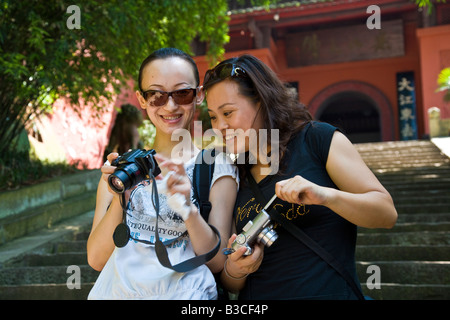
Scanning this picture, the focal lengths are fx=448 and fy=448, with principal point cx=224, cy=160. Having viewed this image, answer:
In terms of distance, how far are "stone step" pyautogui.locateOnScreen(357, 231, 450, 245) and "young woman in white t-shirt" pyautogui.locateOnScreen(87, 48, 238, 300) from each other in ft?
8.17

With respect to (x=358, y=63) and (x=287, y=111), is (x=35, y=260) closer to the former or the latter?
(x=287, y=111)

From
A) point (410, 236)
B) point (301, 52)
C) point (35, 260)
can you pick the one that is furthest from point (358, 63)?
point (35, 260)

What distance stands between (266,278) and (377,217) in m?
0.44

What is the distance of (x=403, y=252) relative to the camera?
349 centimetres

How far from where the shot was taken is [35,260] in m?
4.02

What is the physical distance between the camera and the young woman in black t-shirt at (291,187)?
1.45 meters

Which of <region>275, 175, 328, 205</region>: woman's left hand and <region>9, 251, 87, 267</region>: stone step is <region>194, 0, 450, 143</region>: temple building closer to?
<region>9, 251, 87, 267</region>: stone step

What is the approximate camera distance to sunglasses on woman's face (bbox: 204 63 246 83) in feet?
5.69

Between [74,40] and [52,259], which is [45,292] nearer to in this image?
[52,259]

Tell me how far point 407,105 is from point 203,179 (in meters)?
11.5

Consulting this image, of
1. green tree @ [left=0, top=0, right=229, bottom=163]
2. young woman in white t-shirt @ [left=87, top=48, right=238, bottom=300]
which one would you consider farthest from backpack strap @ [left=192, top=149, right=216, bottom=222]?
green tree @ [left=0, top=0, right=229, bottom=163]

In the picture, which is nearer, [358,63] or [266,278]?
[266,278]

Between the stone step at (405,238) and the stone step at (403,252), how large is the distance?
198 millimetres

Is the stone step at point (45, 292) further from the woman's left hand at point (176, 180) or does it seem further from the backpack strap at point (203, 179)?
the woman's left hand at point (176, 180)
